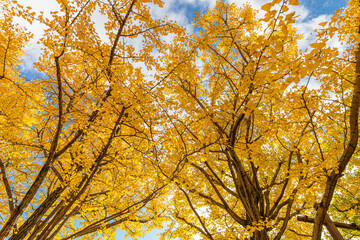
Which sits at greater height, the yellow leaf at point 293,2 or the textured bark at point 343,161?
the yellow leaf at point 293,2

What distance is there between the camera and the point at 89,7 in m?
3.44

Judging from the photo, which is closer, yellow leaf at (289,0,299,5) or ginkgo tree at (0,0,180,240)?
yellow leaf at (289,0,299,5)

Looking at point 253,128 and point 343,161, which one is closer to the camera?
point 343,161

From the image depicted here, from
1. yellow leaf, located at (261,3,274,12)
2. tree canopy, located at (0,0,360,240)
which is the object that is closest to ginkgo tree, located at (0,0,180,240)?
tree canopy, located at (0,0,360,240)

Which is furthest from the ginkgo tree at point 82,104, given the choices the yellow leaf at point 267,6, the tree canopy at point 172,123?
→ the yellow leaf at point 267,6

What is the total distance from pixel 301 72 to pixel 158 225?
8.00 meters

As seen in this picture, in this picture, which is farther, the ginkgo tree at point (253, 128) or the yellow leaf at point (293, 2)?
the ginkgo tree at point (253, 128)

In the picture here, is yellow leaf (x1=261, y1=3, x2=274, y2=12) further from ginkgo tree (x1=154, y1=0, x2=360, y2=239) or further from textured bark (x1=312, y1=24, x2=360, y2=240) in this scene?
textured bark (x1=312, y1=24, x2=360, y2=240)

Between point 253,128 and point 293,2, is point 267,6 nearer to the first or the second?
point 293,2

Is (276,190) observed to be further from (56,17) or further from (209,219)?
(56,17)

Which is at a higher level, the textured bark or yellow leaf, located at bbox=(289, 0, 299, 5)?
yellow leaf, located at bbox=(289, 0, 299, 5)

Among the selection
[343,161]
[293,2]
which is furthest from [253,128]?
[293,2]

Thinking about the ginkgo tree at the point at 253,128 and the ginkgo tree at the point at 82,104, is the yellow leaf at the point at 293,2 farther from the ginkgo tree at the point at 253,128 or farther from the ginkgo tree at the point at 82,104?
the ginkgo tree at the point at 82,104

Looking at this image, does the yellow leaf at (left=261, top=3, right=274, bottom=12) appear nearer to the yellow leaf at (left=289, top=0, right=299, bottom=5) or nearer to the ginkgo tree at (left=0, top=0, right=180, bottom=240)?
the yellow leaf at (left=289, top=0, right=299, bottom=5)
